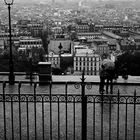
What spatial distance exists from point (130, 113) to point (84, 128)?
223cm

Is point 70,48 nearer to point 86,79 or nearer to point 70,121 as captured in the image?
point 86,79

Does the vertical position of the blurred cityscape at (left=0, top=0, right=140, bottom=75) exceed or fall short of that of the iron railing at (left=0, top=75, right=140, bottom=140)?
it falls short

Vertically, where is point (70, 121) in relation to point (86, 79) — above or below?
below

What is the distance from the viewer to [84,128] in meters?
6.82

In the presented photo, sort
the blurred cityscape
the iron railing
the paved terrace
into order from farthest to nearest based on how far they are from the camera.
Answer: the blurred cityscape < the paved terrace < the iron railing

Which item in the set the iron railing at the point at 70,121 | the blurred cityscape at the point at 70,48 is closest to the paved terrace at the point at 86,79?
the blurred cityscape at the point at 70,48

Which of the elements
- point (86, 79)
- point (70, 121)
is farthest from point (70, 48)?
point (70, 121)

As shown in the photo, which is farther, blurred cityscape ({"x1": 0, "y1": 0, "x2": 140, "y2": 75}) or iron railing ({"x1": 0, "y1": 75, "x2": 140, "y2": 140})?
blurred cityscape ({"x1": 0, "y1": 0, "x2": 140, "y2": 75})

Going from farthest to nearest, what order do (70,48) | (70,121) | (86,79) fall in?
(70,48), (86,79), (70,121)

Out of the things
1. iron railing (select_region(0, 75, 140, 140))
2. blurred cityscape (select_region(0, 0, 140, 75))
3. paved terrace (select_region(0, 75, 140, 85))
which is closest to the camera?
iron railing (select_region(0, 75, 140, 140))

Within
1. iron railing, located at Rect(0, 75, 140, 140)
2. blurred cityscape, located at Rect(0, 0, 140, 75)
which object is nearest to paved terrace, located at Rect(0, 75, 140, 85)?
blurred cityscape, located at Rect(0, 0, 140, 75)

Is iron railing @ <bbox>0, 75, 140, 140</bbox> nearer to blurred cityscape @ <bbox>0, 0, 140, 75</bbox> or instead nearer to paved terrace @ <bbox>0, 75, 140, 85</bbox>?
paved terrace @ <bbox>0, 75, 140, 85</bbox>

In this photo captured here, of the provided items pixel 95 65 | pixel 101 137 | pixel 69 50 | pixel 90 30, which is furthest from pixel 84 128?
pixel 90 30

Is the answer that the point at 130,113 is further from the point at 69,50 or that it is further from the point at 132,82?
the point at 69,50
